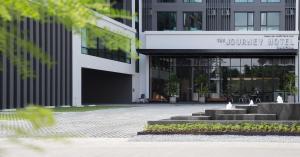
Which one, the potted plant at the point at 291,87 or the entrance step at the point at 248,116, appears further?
the potted plant at the point at 291,87

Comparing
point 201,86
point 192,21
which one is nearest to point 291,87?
point 201,86

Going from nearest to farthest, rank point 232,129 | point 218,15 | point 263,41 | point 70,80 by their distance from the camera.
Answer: point 232,129, point 70,80, point 263,41, point 218,15

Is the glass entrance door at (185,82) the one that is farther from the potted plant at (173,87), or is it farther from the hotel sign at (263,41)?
the hotel sign at (263,41)

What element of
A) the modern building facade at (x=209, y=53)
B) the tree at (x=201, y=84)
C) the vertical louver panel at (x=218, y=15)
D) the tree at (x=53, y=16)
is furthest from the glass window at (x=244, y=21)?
the tree at (x=53, y=16)

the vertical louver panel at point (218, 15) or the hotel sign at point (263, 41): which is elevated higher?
the vertical louver panel at point (218, 15)

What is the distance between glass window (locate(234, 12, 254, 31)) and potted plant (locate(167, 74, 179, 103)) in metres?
8.32

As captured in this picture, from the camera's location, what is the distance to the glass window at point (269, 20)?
54375mm

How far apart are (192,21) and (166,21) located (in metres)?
2.67

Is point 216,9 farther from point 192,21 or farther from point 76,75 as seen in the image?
point 76,75

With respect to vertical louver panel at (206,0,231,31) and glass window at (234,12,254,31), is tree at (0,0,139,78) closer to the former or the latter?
vertical louver panel at (206,0,231,31)

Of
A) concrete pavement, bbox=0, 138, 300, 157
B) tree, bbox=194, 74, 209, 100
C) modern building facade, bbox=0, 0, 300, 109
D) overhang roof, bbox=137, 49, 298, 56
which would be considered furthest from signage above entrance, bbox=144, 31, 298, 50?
concrete pavement, bbox=0, 138, 300, 157

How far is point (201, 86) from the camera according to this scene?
53.5 meters

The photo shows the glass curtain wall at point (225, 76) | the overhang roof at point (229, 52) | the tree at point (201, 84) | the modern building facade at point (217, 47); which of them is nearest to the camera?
the overhang roof at point (229, 52)

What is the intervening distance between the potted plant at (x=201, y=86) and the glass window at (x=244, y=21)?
6336 mm
